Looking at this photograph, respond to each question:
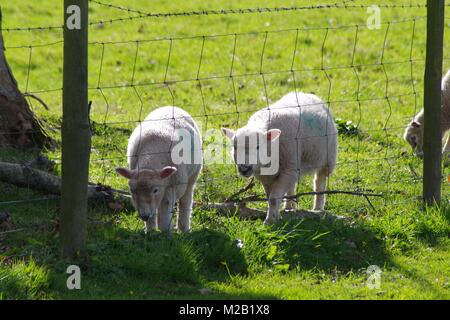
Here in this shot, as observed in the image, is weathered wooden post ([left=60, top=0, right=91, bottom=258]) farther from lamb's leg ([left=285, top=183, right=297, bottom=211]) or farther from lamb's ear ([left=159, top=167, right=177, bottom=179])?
lamb's leg ([left=285, top=183, right=297, bottom=211])

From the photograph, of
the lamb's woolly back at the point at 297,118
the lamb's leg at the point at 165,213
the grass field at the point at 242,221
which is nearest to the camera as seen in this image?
the grass field at the point at 242,221

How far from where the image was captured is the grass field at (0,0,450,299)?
602 cm

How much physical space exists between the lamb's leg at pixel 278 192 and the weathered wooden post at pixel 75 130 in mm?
2052

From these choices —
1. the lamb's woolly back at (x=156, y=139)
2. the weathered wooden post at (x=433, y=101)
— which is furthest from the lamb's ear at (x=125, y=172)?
the weathered wooden post at (x=433, y=101)

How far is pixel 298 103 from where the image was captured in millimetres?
8500

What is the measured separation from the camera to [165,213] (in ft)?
24.2

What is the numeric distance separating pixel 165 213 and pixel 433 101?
8.28ft

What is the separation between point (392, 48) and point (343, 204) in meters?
7.44

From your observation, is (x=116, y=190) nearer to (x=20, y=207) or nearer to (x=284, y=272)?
(x=20, y=207)

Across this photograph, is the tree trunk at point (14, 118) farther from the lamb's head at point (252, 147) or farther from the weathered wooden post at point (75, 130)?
the weathered wooden post at point (75, 130)

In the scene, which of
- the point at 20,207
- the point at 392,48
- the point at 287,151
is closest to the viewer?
the point at 20,207

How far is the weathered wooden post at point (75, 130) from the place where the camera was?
5.81m

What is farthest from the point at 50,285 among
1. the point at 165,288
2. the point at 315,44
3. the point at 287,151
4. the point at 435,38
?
the point at 315,44

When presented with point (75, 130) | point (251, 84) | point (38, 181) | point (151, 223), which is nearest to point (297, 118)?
point (151, 223)
